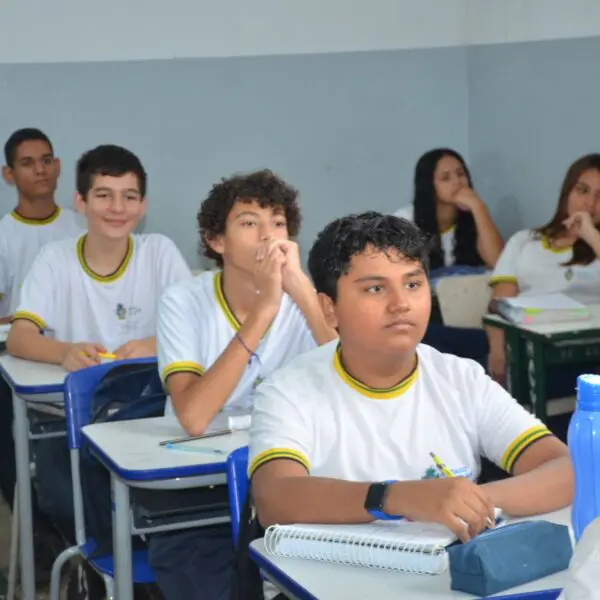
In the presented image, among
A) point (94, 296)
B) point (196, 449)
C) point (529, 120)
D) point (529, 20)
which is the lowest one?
point (196, 449)

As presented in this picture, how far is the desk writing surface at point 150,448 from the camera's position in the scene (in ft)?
7.86

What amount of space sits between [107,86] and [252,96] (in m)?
0.68

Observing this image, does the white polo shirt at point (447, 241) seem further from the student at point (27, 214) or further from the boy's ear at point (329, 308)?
the boy's ear at point (329, 308)

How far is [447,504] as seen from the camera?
173 cm

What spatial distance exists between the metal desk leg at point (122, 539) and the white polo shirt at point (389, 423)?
1.69 ft

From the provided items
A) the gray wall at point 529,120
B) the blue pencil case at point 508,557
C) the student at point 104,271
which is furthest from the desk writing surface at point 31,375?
the gray wall at point 529,120

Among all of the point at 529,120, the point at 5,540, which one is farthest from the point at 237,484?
the point at 529,120

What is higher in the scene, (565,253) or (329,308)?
(329,308)

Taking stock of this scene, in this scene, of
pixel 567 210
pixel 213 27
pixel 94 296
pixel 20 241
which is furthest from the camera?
pixel 213 27

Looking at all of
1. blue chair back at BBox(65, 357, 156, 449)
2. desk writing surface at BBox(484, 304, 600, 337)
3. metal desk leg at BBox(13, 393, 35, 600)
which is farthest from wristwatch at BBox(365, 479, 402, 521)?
desk writing surface at BBox(484, 304, 600, 337)

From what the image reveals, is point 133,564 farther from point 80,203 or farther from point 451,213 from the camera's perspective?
point 451,213

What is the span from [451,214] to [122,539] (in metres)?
3.36

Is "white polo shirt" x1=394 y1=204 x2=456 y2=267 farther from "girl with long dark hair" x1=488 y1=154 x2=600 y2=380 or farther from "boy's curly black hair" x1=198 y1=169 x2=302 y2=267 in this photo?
"boy's curly black hair" x1=198 y1=169 x2=302 y2=267

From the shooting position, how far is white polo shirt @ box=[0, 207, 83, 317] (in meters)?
5.07
